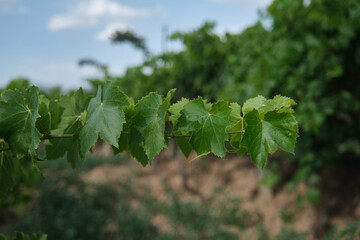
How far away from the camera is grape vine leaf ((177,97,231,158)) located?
83 centimetres

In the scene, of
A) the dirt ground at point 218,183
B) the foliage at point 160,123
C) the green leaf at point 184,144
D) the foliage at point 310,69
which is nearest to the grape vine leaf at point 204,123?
the foliage at point 160,123

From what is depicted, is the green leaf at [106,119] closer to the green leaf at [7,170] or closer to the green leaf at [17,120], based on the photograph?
the green leaf at [17,120]

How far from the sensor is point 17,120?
900 mm

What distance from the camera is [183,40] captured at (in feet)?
18.1

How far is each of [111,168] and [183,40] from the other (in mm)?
4645

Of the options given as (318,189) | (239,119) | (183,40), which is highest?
(183,40)

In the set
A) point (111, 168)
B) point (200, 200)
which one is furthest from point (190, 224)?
point (111, 168)

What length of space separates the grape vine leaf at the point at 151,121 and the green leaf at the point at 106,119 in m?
0.06

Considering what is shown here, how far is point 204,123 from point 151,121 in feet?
0.48

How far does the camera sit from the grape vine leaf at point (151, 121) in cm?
85

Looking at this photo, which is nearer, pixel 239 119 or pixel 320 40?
pixel 239 119

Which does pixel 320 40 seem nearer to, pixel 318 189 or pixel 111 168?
pixel 318 189

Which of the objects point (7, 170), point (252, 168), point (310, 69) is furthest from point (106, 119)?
point (252, 168)

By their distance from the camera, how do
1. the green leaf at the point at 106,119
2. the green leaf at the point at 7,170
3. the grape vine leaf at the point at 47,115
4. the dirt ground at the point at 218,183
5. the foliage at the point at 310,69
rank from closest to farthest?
the green leaf at the point at 106,119, the grape vine leaf at the point at 47,115, the green leaf at the point at 7,170, the foliage at the point at 310,69, the dirt ground at the point at 218,183
